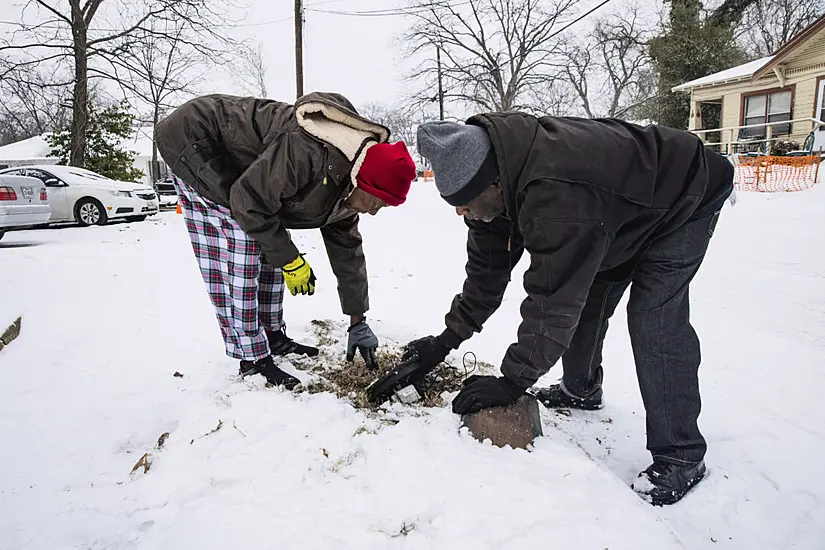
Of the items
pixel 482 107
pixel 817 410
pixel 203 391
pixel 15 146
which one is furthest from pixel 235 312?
pixel 15 146

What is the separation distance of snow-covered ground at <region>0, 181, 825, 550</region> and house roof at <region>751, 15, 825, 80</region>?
475 inches

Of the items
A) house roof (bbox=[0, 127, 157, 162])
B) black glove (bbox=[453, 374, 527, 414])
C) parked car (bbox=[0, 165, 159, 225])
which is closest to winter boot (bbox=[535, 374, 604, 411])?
black glove (bbox=[453, 374, 527, 414])

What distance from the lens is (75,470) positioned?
81.5 inches

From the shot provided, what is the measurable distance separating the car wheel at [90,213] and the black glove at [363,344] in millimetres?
9705

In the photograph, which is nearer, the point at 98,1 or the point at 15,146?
the point at 98,1

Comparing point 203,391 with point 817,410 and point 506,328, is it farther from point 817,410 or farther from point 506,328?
point 817,410

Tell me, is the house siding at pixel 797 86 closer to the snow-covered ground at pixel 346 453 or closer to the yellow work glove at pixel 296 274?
the snow-covered ground at pixel 346 453

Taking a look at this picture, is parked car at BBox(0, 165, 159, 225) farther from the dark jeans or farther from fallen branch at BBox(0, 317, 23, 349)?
the dark jeans

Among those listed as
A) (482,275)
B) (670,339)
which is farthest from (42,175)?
(670,339)

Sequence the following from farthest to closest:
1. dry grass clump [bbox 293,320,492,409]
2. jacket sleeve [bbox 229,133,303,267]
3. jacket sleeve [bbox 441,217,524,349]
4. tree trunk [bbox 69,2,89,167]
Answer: tree trunk [bbox 69,2,89,167]
dry grass clump [bbox 293,320,492,409]
jacket sleeve [bbox 441,217,524,349]
jacket sleeve [bbox 229,133,303,267]

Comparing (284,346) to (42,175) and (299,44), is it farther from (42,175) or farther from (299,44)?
(299,44)

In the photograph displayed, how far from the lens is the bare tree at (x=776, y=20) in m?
27.2

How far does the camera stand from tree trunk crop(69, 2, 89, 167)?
14.0 m

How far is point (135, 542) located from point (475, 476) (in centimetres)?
112
